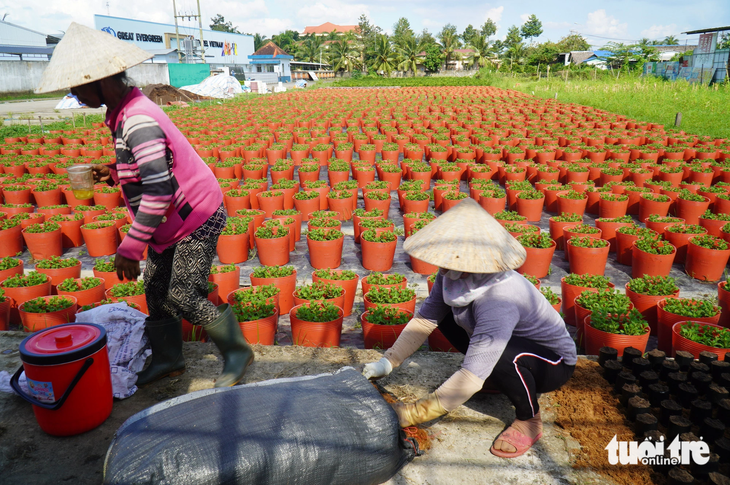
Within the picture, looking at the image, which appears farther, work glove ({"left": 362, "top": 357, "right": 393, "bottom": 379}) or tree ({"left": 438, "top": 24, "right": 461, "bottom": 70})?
tree ({"left": 438, "top": 24, "right": 461, "bottom": 70})

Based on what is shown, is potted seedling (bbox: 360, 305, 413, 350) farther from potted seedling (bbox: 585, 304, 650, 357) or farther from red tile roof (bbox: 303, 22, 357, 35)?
red tile roof (bbox: 303, 22, 357, 35)

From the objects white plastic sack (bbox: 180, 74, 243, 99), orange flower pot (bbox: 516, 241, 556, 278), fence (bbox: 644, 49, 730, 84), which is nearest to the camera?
orange flower pot (bbox: 516, 241, 556, 278)

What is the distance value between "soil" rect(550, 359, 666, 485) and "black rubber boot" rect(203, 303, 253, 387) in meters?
1.74

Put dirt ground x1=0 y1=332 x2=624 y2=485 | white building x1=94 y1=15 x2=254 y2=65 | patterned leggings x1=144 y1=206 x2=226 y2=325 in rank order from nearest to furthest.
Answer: dirt ground x1=0 y1=332 x2=624 y2=485 < patterned leggings x1=144 y1=206 x2=226 y2=325 < white building x1=94 y1=15 x2=254 y2=65

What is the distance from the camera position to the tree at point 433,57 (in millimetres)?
55781

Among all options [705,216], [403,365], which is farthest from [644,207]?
[403,365]

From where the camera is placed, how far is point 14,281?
4.09m

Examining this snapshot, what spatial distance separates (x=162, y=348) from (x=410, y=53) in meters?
59.3

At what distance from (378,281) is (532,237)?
203 cm

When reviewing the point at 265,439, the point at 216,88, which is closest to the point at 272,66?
the point at 216,88

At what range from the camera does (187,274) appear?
244 centimetres

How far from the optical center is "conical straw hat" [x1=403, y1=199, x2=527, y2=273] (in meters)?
2.08

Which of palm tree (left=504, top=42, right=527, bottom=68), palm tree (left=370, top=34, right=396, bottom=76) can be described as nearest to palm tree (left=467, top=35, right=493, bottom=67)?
palm tree (left=504, top=42, right=527, bottom=68)

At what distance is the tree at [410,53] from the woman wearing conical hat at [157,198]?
57.3m
